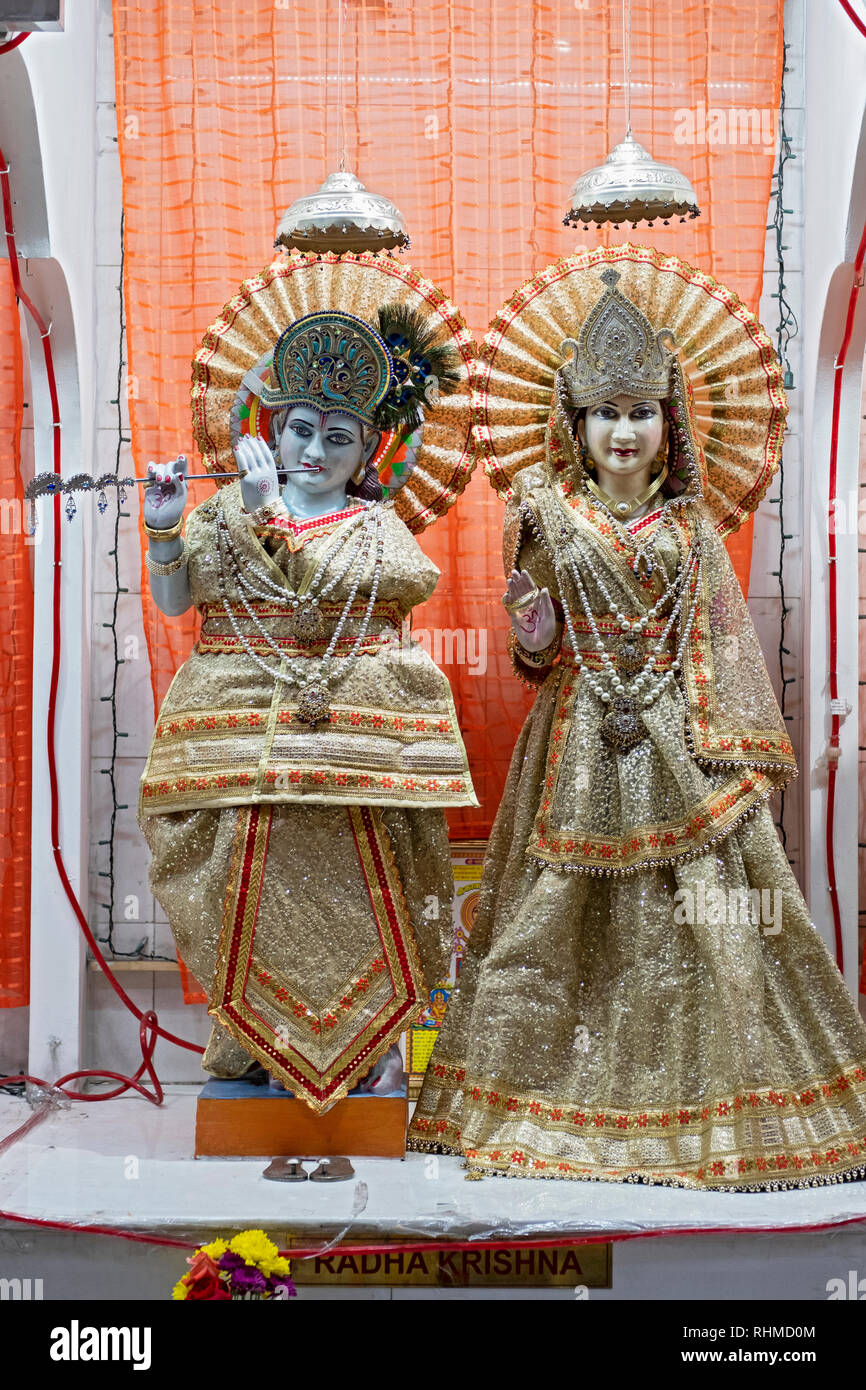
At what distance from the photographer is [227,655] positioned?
4.01 metres

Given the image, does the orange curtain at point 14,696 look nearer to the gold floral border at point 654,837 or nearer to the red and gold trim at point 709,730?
the gold floral border at point 654,837

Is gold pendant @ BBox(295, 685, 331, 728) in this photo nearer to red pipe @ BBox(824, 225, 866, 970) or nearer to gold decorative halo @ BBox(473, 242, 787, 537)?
gold decorative halo @ BBox(473, 242, 787, 537)

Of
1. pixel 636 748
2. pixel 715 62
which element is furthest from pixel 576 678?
pixel 715 62

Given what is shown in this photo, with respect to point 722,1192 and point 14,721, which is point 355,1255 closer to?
point 722,1192

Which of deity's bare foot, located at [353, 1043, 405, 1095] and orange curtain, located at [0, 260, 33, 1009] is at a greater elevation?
orange curtain, located at [0, 260, 33, 1009]

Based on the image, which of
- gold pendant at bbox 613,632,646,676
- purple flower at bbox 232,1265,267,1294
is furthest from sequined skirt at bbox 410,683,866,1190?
purple flower at bbox 232,1265,267,1294

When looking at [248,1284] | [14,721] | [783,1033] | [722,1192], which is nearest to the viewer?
[248,1284]

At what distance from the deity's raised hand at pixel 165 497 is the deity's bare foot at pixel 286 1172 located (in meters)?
1.55

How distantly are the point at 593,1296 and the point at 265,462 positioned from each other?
2057mm

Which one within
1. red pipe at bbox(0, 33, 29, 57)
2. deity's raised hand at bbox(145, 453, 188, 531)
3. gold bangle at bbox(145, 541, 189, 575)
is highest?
red pipe at bbox(0, 33, 29, 57)

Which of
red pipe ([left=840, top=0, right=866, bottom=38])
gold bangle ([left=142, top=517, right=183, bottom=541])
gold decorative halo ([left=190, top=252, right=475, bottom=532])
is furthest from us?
gold decorative halo ([left=190, top=252, right=475, bottom=532])

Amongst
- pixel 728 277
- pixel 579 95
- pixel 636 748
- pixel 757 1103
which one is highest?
pixel 579 95

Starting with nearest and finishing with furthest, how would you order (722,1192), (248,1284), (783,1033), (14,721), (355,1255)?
(248,1284), (355,1255), (722,1192), (783,1033), (14,721)

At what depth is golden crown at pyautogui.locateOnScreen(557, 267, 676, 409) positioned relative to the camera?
4117mm
